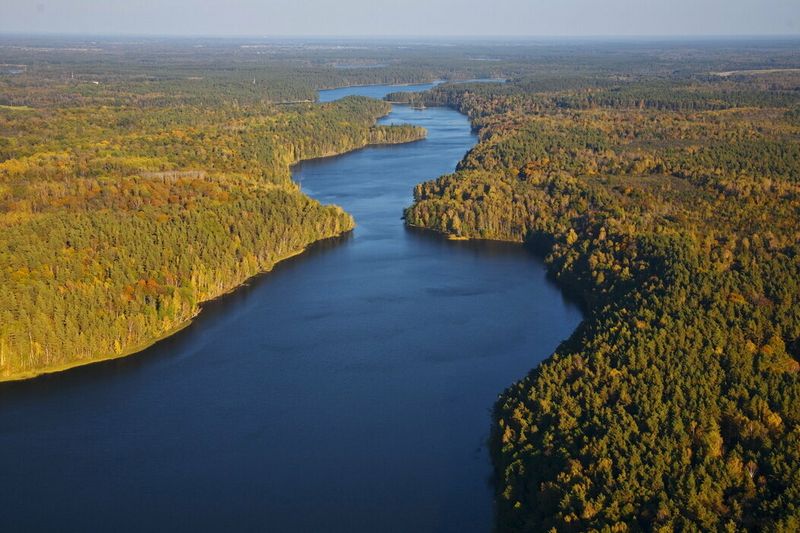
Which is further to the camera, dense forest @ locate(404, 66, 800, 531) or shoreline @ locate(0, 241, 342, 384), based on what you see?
shoreline @ locate(0, 241, 342, 384)

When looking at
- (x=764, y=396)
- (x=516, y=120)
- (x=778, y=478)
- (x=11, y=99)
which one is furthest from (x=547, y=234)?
(x=11, y=99)

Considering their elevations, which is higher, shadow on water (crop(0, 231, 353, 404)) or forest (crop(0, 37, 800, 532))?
forest (crop(0, 37, 800, 532))

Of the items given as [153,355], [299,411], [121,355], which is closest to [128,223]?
[121,355]

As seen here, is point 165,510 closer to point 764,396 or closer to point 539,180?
point 764,396

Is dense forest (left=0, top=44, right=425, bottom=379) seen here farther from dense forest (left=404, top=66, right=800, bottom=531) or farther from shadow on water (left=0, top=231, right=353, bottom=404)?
dense forest (left=404, top=66, right=800, bottom=531)

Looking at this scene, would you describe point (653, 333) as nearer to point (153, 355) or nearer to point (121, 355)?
point (153, 355)

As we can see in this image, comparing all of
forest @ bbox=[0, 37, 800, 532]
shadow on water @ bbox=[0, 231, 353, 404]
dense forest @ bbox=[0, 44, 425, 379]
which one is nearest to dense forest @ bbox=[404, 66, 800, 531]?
forest @ bbox=[0, 37, 800, 532]

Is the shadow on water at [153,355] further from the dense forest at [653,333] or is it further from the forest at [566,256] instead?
the dense forest at [653,333]

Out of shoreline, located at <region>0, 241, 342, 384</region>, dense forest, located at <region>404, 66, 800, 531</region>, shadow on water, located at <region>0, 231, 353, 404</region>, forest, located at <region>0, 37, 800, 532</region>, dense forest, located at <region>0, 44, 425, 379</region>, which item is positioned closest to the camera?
dense forest, located at <region>404, 66, 800, 531</region>
